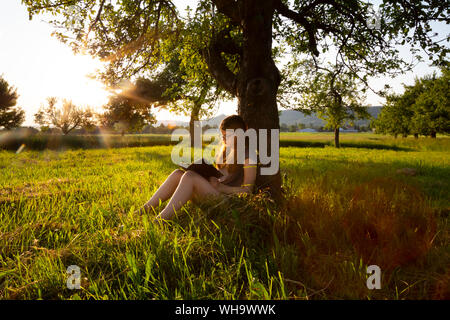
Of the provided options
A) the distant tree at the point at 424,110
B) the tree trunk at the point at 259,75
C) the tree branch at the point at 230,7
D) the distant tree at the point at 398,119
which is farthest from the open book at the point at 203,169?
the distant tree at the point at 398,119

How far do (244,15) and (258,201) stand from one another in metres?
3.80

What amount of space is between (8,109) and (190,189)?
178ft

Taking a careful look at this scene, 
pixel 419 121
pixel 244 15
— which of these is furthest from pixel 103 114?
pixel 419 121

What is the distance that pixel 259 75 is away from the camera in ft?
15.1

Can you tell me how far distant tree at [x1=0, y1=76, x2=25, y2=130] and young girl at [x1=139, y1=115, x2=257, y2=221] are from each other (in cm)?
5224

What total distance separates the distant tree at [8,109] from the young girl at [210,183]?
171 feet

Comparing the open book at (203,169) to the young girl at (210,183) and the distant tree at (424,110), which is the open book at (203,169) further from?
the distant tree at (424,110)

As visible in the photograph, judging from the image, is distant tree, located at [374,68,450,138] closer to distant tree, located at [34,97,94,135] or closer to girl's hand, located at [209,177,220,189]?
girl's hand, located at [209,177,220,189]

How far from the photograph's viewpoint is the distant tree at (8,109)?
4012 centimetres

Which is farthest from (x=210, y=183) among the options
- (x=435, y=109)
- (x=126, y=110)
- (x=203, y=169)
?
(x=435, y=109)

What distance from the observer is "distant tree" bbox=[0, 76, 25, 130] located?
40.1 metres

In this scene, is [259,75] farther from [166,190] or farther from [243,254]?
[243,254]

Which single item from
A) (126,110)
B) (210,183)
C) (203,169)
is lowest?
(210,183)
